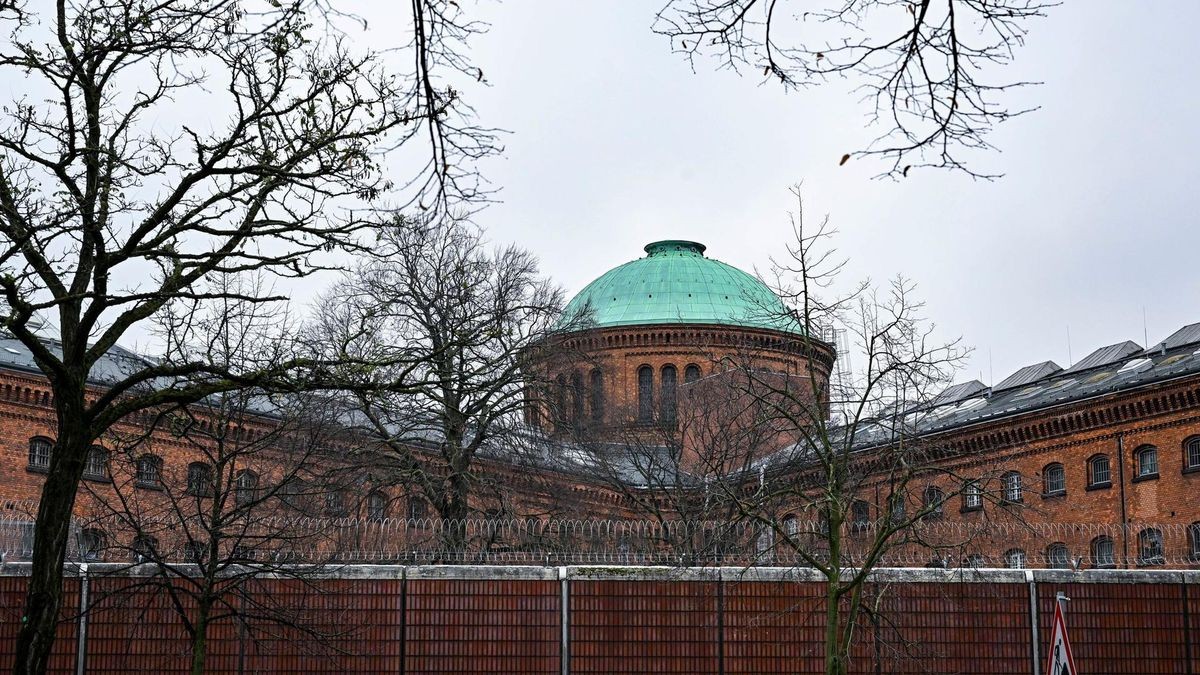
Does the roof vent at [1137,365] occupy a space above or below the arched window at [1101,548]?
above

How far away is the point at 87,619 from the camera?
736 inches

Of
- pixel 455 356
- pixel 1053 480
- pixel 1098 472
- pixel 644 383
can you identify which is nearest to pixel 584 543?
pixel 455 356

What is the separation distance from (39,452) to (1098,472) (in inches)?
1079

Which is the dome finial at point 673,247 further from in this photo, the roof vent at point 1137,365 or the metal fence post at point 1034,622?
the metal fence post at point 1034,622

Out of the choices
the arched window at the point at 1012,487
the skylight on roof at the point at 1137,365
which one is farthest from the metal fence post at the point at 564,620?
the skylight on roof at the point at 1137,365

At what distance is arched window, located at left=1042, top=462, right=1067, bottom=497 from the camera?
39344 millimetres

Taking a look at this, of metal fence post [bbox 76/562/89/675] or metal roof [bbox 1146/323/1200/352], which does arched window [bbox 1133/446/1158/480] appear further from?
metal fence post [bbox 76/562/89/675]

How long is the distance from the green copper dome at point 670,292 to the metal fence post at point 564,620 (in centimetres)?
3547

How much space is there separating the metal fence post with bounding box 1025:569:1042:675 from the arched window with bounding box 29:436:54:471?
25314 mm

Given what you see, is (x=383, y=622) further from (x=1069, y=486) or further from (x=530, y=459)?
(x=1069, y=486)

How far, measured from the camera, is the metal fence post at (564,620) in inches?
745

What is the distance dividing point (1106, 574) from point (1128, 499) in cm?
1911

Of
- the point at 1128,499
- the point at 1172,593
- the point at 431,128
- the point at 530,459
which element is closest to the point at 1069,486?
the point at 1128,499

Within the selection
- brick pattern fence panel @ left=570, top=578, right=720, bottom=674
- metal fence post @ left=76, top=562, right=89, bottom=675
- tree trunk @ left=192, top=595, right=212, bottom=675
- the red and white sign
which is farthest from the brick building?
the red and white sign
